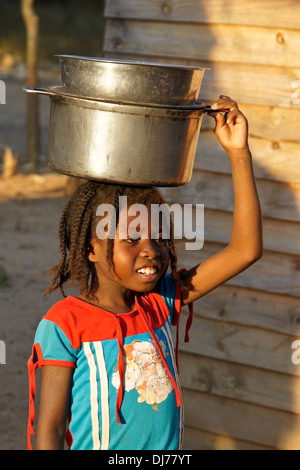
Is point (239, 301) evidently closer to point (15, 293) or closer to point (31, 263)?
point (15, 293)

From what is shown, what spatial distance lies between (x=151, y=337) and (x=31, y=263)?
524cm

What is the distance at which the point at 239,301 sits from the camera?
3270mm

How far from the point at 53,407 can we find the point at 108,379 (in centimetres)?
18

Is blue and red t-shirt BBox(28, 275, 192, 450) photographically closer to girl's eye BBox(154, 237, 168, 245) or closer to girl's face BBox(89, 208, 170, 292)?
girl's face BBox(89, 208, 170, 292)

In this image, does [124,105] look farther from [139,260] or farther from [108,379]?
[108,379]

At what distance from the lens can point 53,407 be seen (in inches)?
70.4

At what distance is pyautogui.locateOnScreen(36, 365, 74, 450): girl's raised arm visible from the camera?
5.78 ft

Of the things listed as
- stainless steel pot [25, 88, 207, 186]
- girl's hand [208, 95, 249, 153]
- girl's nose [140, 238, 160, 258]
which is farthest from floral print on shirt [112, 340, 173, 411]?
girl's hand [208, 95, 249, 153]

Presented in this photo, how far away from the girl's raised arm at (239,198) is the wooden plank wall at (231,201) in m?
1.12

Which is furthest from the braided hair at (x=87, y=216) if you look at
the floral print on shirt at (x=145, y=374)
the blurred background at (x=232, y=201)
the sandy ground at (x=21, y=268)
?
the sandy ground at (x=21, y=268)

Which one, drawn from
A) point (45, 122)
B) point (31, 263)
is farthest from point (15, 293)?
point (45, 122)

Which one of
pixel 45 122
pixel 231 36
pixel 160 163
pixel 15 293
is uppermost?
pixel 45 122

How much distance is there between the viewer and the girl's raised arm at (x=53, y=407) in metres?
1.76

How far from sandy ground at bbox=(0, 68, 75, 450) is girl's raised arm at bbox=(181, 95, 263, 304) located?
2327 mm
